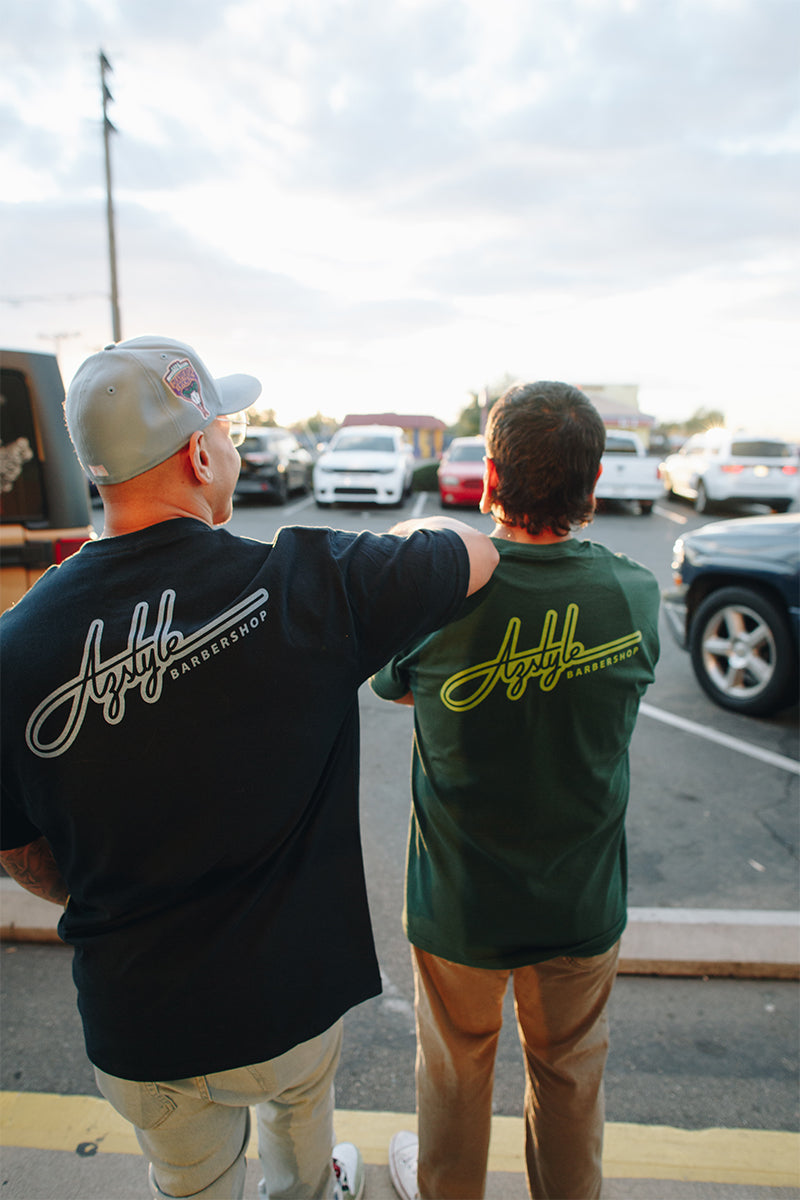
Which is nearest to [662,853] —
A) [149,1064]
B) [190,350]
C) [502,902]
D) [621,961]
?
[621,961]

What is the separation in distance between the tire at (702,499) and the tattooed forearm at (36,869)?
53.5ft

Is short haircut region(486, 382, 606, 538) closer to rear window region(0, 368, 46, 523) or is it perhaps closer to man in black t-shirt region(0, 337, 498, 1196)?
man in black t-shirt region(0, 337, 498, 1196)

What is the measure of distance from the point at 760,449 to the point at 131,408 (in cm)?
1628

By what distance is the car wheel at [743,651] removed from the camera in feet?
15.6

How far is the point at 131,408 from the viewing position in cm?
122

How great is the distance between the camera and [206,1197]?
142cm

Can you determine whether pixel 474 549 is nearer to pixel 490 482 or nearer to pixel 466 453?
pixel 490 482

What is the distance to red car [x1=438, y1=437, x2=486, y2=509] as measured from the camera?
14.8m

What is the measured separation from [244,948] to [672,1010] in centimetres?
193

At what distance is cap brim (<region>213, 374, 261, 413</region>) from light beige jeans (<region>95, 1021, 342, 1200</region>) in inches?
46.8

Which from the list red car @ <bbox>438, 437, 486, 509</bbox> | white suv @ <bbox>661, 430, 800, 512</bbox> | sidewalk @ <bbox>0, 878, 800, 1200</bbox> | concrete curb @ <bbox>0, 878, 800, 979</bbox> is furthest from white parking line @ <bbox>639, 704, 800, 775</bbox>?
white suv @ <bbox>661, 430, 800, 512</bbox>

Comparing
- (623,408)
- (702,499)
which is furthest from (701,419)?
(702,499)

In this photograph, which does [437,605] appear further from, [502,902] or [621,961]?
[621,961]

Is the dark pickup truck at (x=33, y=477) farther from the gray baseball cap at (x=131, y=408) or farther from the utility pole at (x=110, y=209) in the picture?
the utility pole at (x=110, y=209)
